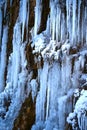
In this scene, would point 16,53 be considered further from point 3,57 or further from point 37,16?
point 37,16

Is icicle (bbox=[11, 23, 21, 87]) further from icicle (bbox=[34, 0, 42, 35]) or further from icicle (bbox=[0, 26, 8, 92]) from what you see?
icicle (bbox=[34, 0, 42, 35])

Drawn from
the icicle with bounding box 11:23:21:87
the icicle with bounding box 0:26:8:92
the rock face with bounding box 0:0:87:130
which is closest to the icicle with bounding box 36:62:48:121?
the rock face with bounding box 0:0:87:130

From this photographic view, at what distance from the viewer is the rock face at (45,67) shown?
10344mm

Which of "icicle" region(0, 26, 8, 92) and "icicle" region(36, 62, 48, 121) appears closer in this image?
"icicle" region(36, 62, 48, 121)

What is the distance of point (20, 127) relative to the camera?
1152 cm

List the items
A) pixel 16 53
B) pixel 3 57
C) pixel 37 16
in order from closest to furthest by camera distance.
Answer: pixel 37 16 < pixel 16 53 < pixel 3 57

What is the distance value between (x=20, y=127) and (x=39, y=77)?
1.62 metres

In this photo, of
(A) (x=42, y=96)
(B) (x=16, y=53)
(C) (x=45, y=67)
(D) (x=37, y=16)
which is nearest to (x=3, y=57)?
(B) (x=16, y=53)

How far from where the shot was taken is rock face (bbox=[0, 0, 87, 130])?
1034 cm

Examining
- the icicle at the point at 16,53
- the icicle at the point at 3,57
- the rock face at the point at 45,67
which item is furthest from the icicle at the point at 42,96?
the icicle at the point at 3,57

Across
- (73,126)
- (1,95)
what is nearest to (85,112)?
(73,126)

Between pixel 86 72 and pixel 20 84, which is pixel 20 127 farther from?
pixel 86 72

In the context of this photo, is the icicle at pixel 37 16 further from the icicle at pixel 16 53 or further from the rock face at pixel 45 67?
the icicle at pixel 16 53

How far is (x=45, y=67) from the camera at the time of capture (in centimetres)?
1136
